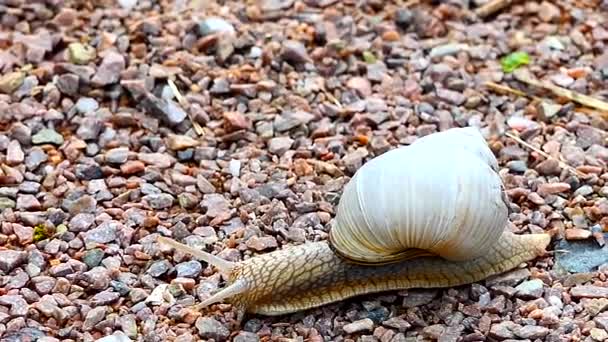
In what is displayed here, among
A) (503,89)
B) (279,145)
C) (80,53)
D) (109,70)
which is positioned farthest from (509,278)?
(80,53)

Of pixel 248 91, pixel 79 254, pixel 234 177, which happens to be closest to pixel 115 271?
pixel 79 254

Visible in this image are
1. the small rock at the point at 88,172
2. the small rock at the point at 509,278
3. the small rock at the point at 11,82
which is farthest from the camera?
the small rock at the point at 11,82

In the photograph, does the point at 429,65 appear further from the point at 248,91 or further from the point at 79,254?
the point at 79,254

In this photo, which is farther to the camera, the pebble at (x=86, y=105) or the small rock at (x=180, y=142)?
the pebble at (x=86, y=105)

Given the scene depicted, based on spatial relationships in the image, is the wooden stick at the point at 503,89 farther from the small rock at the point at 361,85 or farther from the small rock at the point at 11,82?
the small rock at the point at 11,82

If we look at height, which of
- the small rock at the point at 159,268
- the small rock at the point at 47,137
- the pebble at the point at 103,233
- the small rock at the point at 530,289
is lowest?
the small rock at the point at 159,268

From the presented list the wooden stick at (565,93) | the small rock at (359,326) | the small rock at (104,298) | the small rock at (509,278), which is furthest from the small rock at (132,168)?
the wooden stick at (565,93)

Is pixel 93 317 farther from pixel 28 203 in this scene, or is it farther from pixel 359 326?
pixel 359 326
